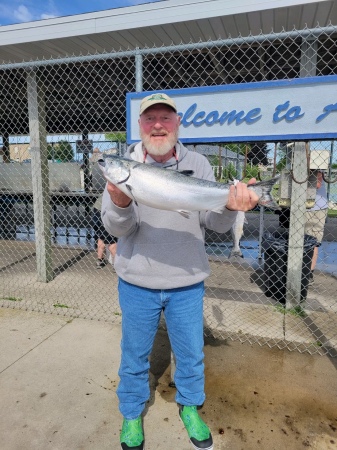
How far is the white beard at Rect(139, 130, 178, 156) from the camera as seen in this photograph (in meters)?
1.98

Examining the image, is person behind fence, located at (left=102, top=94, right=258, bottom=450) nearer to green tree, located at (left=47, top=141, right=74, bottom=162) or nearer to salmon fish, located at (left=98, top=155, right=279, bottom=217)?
salmon fish, located at (left=98, top=155, right=279, bottom=217)

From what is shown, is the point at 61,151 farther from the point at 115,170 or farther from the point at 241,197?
the point at 241,197

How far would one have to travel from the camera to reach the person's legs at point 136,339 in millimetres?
2115

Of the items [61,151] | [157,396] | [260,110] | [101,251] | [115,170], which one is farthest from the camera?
[61,151]

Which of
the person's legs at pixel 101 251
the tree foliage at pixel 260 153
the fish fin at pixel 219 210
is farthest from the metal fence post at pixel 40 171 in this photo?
the fish fin at pixel 219 210

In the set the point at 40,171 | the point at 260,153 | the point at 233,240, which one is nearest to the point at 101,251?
the point at 40,171

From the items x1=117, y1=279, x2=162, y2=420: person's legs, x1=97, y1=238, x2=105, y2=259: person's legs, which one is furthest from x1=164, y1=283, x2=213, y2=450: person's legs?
x1=97, y1=238, x2=105, y2=259: person's legs

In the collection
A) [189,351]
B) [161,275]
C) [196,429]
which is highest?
[161,275]

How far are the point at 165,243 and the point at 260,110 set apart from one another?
152 cm

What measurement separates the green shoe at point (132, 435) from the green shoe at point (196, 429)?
30cm

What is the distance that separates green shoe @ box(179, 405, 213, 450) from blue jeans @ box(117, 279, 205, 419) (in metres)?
0.06

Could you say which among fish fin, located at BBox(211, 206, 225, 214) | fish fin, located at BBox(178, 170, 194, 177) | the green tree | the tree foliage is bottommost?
fish fin, located at BBox(211, 206, 225, 214)

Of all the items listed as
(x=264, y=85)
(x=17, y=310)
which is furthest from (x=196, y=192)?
(x=17, y=310)

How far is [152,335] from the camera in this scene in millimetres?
2195
